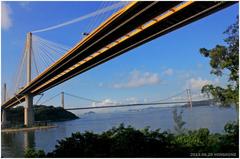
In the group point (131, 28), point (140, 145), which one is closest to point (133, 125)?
point (131, 28)

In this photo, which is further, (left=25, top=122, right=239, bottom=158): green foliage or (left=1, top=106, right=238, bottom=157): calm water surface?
(left=1, top=106, right=238, bottom=157): calm water surface

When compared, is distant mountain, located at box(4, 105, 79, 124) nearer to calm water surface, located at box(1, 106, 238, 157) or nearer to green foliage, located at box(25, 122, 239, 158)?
calm water surface, located at box(1, 106, 238, 157)

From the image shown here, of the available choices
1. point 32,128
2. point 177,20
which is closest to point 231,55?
point 177,20

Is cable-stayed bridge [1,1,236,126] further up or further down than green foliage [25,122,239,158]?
further up

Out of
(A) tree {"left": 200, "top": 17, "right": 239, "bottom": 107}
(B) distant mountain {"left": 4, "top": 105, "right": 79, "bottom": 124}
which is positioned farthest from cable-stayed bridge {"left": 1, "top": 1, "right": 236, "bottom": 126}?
(B) distant mountain {"left": 4, "top": 105, "right": 79, "bottom": 124}

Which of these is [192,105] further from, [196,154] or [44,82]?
[196,154]

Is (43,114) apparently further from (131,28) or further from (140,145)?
(140,145)

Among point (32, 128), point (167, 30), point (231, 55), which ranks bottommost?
point (32, 128)

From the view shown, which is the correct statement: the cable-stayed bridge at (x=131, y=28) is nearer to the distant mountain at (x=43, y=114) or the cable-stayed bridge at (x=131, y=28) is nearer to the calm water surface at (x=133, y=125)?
the calm water surface at (x=133, y=125)
